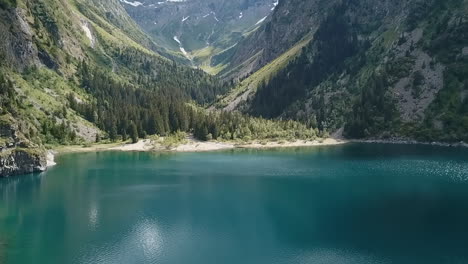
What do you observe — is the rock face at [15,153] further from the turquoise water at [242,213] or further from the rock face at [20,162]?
the turquoise water at [242,213]

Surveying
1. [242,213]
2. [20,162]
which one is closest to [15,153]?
[20,162]

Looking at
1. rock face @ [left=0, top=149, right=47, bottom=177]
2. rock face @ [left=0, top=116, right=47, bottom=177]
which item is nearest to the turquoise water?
rock face @ [left=0, top=149, right=47, bottom=177]

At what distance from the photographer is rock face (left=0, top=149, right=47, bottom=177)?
131625 mm

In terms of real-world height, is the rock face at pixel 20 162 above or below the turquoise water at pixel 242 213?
above

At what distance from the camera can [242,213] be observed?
92.1 meters

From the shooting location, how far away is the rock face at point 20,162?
131625 millimetres

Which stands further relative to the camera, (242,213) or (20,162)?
(20,162)

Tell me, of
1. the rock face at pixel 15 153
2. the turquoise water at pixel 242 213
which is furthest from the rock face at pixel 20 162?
the turquoise water at pixel 242 213

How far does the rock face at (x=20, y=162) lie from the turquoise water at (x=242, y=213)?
4306mm

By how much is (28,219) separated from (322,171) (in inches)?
3287

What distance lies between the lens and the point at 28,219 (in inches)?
3509

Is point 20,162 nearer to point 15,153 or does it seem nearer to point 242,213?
point 15,153

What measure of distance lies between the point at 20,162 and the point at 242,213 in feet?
258

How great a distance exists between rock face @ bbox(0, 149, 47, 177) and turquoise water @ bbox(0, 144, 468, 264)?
431 centimetres
